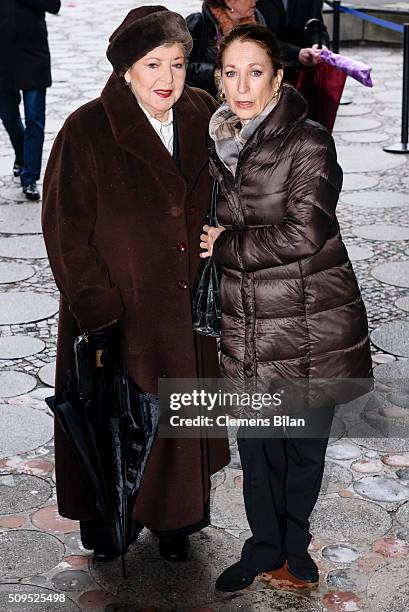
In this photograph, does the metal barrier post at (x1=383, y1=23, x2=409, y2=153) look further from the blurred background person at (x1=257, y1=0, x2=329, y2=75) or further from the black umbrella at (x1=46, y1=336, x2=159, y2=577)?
the black umbrella at (x1=46, y1=336, x2=159, y2=577)

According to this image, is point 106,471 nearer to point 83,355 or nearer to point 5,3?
point 83,355

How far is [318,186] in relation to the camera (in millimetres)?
2746

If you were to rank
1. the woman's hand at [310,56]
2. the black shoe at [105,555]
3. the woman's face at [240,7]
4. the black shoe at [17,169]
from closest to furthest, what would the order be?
the black shoe at [105,555]
the woman's face at [240,7]
the woman's hand at [310,56]
the black shoe at [17,169]

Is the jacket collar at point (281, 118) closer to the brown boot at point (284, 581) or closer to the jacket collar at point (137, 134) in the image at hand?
the jacket collar at point (137, 134)

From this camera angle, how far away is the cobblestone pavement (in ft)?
10.2

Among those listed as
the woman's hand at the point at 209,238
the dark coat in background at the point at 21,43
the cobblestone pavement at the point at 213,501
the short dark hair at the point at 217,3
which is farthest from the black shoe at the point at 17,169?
the woman's hand at the point at 209,238

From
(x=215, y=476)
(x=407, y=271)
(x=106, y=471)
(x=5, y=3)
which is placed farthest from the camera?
(x=5, y=3)

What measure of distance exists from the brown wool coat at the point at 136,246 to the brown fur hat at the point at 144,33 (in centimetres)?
12

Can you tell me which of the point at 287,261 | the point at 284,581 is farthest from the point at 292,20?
the point at 284,581

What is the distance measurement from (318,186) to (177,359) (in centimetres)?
67

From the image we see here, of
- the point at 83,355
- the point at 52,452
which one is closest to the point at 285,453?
the point at 83,355

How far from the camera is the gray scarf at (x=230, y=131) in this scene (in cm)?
282

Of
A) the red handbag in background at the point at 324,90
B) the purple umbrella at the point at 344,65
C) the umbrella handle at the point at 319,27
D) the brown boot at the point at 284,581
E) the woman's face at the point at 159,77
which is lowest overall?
the brown boot at the point at 284,581

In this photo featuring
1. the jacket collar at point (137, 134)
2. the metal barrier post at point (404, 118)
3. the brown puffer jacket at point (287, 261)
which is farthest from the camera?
the metal barrier post at point (404, 118)
